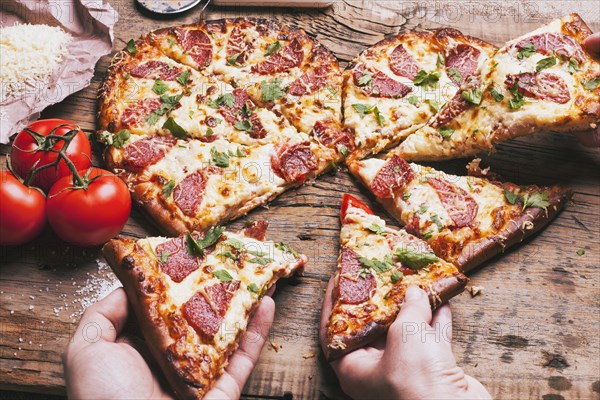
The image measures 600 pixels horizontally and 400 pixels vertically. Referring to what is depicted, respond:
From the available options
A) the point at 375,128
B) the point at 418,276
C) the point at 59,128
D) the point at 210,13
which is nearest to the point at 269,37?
the point at 210,13

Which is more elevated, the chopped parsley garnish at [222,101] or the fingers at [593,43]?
the fingers at [593,43]

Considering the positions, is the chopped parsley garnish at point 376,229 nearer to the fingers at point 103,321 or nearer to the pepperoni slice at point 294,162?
the pepperoni slice at point 294,162

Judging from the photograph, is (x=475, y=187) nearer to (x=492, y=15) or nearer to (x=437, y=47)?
(x=437, y=47)

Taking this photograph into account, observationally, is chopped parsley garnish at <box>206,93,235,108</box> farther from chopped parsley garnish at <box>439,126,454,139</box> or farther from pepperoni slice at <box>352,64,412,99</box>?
chopped parsley garnish at <box>439,126,454,139</box>

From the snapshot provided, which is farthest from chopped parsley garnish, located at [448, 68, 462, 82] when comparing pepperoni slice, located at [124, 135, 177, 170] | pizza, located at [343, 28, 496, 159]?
pepperoni slice, located at [124, 135, 177, 170]

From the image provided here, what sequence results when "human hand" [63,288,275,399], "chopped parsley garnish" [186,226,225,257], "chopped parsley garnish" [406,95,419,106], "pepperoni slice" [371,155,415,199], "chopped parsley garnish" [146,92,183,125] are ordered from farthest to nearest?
"chopped parsley garnish" [406,95,419,106]
"chopped parsley garnish" [146,92,183,125]
"pepperoni slice" [371,155,415,199]
"chopped parsley garnish" [186,226,225,257]
"human hand" [63,288,275,399]

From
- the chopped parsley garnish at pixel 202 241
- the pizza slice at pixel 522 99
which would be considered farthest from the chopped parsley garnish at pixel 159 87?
the pizza slice at pixel 522 99
